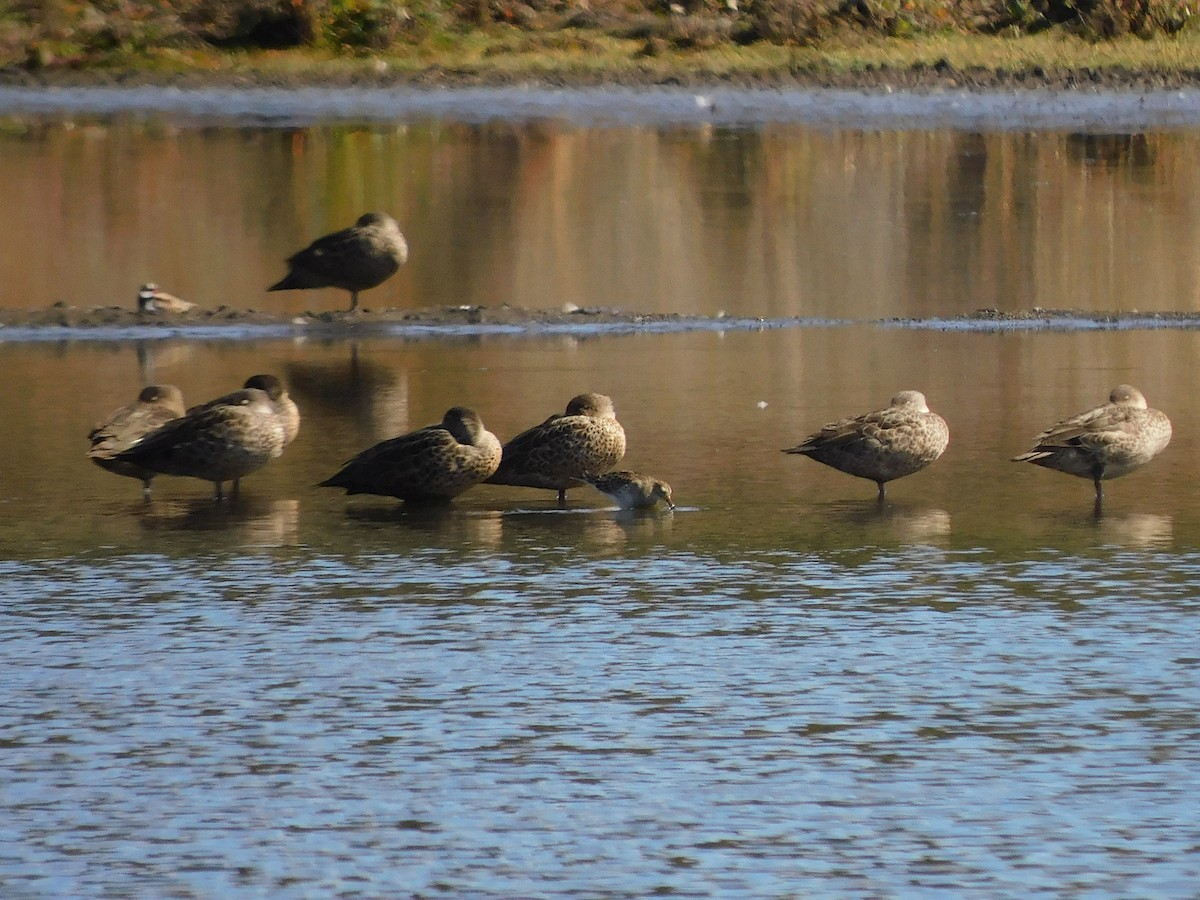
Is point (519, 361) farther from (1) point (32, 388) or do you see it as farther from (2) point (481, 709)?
(2) point (481, 709)

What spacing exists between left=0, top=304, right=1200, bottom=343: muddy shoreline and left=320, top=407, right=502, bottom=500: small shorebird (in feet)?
17.9

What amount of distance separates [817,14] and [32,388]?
27617mm

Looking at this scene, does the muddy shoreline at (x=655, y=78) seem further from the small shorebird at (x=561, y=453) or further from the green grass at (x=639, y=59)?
the small shorebird at (x=561, y=453)

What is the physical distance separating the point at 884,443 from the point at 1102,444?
34.8 inches

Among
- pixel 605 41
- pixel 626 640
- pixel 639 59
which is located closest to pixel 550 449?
pixel 626 640

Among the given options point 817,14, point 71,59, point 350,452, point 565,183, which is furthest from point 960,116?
point 350,452

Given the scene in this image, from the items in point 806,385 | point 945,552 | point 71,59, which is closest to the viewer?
point 945,552

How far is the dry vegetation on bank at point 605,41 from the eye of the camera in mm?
37281

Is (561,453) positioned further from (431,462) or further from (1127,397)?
(1127,397)

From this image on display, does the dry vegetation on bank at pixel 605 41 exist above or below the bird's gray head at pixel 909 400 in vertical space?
above

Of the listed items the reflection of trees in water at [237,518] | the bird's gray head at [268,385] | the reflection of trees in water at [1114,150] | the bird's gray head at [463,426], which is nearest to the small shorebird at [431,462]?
the bird's gray head at [463,426]

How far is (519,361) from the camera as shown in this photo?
48.5 feet

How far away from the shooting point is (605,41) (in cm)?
3925

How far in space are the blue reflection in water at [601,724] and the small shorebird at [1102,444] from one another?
1259mm
